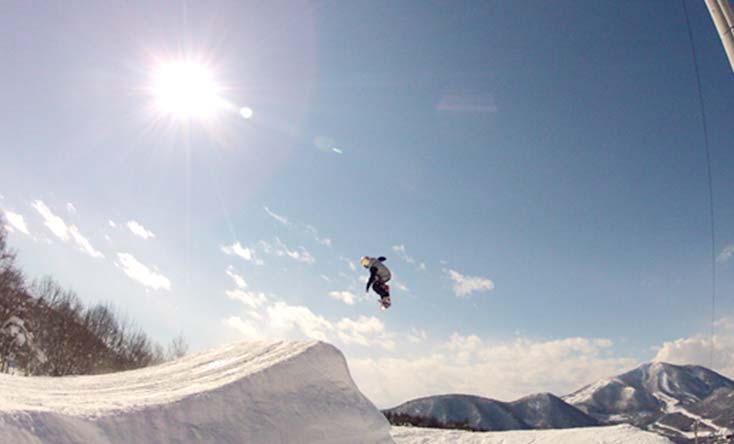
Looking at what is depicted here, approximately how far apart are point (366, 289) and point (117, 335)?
60.2 m

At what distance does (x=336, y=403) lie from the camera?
10953 mm

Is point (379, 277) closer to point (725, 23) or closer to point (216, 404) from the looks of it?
point (216, 404)

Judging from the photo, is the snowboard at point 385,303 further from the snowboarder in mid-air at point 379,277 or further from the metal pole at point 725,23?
the metal pole at point 725,23

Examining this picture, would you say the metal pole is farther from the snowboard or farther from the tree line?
the tree line

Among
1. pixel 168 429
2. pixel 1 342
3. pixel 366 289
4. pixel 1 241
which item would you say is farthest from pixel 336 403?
pixel 1 342

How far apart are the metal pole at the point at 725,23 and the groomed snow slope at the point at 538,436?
641 inches

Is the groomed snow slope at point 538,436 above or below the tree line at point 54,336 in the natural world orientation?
below

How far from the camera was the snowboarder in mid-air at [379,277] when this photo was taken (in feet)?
57.3

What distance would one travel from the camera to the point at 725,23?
260 inches

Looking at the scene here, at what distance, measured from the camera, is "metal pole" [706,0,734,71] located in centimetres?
655

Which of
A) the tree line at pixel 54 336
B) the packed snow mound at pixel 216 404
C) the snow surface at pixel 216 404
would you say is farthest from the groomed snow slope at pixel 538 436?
the tree line at pixel 54 336

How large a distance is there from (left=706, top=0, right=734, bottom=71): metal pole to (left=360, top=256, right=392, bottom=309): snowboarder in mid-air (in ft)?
Answer: 41.2

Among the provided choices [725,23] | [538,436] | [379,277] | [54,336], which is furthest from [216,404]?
[54,336]

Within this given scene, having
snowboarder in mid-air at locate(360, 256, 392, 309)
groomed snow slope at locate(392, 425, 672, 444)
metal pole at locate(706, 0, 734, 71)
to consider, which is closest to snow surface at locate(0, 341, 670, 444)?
snowboarder in mid-air at locate(360, 256, 392, 309)
